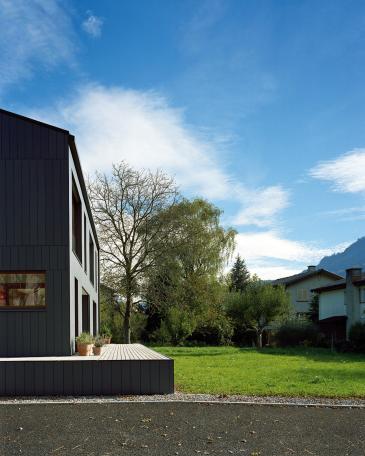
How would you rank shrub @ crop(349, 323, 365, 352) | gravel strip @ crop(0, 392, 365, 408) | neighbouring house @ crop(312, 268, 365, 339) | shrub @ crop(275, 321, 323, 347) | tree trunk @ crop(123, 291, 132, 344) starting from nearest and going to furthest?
1. gravel strip @ crop(0, 392, 365, 408)
2. shrub @ crop(349, 323, 365, 352)
3. shrub @ crop(275, 321, 323, 347)
4. tree trunk @ crop(123, 291, 132, 344)
5. neighbouring house @ crop(312, 268, 365, 339)

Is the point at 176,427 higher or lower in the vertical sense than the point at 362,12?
lower

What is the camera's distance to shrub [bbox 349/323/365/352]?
29422 mm

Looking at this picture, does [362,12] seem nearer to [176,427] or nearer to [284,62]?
[284,62]

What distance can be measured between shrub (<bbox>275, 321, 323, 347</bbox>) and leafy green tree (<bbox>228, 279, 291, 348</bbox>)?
1146mm

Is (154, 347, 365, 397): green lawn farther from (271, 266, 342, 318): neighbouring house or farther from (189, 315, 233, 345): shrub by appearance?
(271, 266, 342, 318): neighbouring house

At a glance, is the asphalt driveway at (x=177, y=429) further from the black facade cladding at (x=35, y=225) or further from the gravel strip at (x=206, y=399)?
the black facade cladding at (x=35, y=225)

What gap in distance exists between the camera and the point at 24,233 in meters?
13.7

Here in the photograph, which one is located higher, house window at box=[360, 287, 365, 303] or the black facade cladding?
the black facade cladding

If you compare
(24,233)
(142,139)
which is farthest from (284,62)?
(24,233)

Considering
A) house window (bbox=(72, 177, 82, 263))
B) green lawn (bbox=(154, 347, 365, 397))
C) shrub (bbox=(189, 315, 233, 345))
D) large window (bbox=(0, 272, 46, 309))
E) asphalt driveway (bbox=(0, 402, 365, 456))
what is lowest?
shrub (bbox=(189, 315, 233, 345))

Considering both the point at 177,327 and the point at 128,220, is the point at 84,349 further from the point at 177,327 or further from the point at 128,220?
the point at 177,327

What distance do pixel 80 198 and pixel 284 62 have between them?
26.8 feet

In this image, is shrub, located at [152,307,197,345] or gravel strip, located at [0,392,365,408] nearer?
gravel strip, located at [0,392,365,408]

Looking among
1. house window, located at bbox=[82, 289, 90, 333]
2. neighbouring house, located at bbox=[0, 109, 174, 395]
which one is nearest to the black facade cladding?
neighbouring house, located at bbox=[0, 109, 174, 395]
